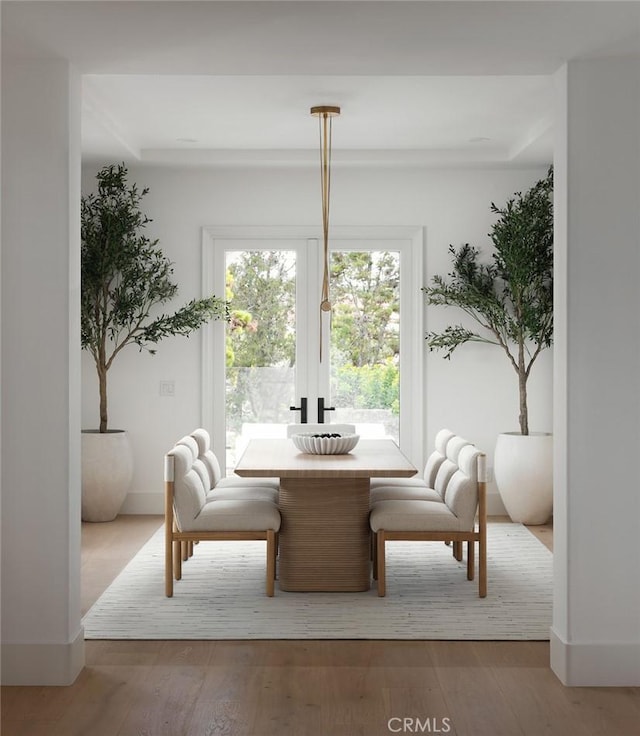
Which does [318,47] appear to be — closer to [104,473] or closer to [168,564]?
[168,564]

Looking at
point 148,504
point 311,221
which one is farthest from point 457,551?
point 311,221

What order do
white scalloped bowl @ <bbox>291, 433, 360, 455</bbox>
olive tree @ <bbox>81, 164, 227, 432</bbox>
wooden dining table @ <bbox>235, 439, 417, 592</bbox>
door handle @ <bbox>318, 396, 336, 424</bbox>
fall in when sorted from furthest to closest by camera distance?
1. door handle @ <bbox>318, 396, 336, 424</bbox>
2. olive tree @ <bbox>81, 164, 227, 432</bbox>
3. white scalloped bowl @ <bbox>291, 433, 360, 455</bbox>
4. wooden dining table @ <bbox>235, 439, 417, 592</bbox>

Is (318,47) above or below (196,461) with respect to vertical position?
above

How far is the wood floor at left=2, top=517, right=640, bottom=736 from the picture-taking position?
301 centimetres

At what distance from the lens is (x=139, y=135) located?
5844 mm

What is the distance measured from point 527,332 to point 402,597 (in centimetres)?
278

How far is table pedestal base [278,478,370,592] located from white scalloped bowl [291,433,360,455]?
33cm

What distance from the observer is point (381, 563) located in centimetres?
443

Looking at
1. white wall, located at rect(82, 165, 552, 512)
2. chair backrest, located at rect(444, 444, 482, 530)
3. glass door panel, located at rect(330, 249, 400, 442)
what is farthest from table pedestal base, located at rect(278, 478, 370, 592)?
white wall, located at rect(82, 165, 552, 512)
